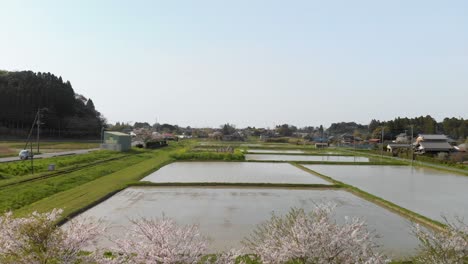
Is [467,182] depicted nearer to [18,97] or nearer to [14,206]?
[14,206]

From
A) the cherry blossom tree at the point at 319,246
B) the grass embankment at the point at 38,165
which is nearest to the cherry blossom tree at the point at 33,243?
the cherry blossom tree at the point at 319,246

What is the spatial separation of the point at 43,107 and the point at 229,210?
7681cm

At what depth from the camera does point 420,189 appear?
24.9 m

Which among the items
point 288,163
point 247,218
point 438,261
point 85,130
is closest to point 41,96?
point 85,130

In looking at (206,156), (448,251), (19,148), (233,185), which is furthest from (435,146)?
(19,148)

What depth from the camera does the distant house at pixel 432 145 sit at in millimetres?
56375

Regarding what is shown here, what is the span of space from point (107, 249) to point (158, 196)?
10131 mm

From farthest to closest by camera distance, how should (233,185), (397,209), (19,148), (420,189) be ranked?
1. (19,148)
2. (233,185)
3. (420,189)
4. (397,209)

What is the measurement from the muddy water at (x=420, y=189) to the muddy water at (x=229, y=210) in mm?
2142

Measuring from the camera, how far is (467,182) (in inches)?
1135

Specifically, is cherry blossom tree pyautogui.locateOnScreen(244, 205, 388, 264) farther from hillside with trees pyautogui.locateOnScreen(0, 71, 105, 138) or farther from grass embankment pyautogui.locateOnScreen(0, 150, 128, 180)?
hillside with trees pyautogui.locateOnScreen(0, 71, 105, 138)

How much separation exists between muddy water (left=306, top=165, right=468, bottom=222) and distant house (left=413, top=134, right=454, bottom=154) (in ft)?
71.4

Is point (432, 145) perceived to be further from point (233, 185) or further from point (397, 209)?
point (397, 209)

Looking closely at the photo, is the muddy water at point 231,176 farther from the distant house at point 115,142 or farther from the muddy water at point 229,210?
the distant house at point 115,142
